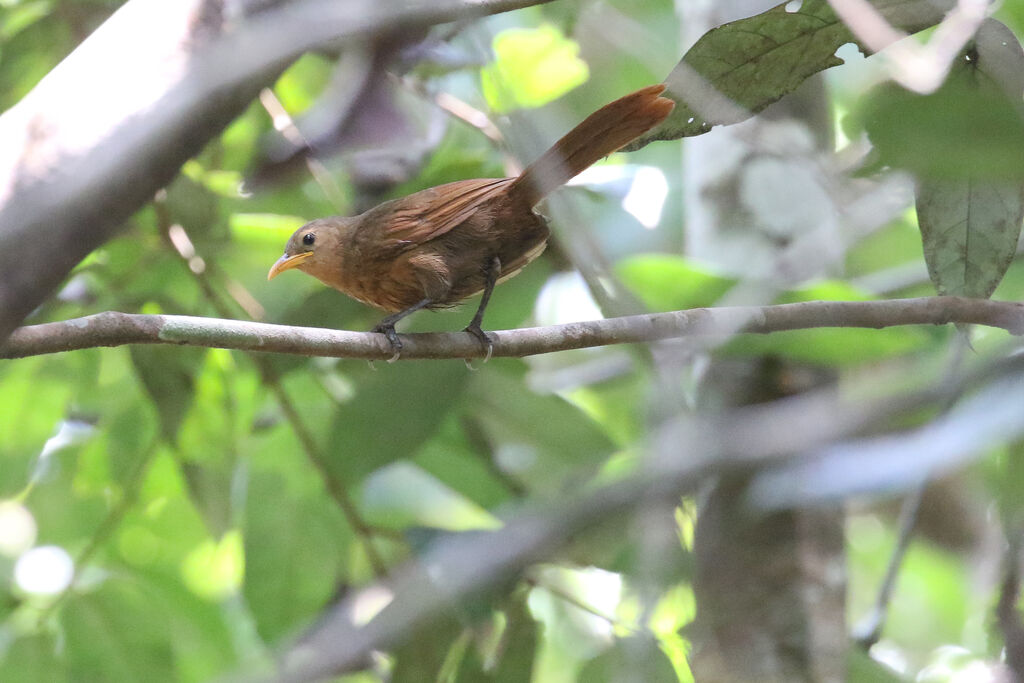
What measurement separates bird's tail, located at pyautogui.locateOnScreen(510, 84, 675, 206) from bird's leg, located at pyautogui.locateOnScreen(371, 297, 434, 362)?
490 mm

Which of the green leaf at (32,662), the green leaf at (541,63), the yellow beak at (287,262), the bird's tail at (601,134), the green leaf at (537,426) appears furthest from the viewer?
the green leaf at (541,63)

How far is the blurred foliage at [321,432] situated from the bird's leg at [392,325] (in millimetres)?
142

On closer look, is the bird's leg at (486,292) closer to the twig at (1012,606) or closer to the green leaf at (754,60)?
the green leaf at (754,60)

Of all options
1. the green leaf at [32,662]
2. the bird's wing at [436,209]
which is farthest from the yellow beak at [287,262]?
the green leaf at [32,662]

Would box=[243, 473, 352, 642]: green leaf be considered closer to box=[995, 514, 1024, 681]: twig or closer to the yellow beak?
the yellow beak

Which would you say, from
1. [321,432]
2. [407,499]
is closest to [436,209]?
[321,432]

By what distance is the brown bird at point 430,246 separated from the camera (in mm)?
2971

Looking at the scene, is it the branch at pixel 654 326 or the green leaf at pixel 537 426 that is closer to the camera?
the branch at pixel 654 326

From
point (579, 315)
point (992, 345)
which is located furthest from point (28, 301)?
point (992, 345)

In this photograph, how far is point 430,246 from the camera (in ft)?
9.97

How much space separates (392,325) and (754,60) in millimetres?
1239

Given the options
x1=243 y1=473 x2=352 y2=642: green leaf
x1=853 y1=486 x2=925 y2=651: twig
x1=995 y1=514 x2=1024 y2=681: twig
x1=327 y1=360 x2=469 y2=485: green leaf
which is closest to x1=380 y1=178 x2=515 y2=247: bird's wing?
x1=327 y1=360 x2=469 y2=485: green leaf

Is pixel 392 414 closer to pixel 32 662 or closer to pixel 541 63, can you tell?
pixel 32 662

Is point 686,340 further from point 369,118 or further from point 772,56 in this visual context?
point 369,118
